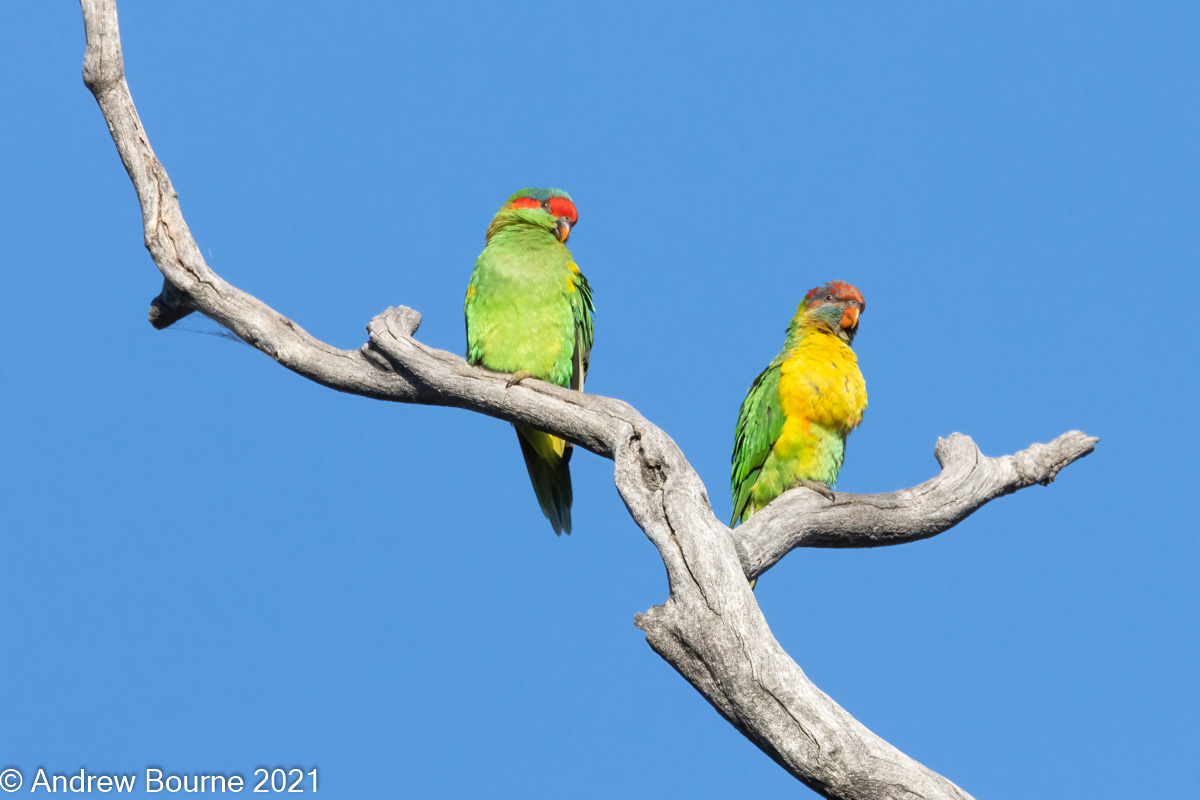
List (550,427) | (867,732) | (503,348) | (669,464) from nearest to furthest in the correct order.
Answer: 1. (867,732)
2. (669,464)
3. (550,427)
4. (503,348)

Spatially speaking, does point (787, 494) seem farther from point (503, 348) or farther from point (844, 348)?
point (503, 348)

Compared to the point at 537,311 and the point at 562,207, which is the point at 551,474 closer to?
the point at 537,311

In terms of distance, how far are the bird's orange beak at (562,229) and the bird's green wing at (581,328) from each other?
31 cm

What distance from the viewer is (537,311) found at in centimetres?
584

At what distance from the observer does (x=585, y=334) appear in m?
6.09

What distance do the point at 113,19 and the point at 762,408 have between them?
→ 4365mm

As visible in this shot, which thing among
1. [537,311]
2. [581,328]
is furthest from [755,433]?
[537,311]

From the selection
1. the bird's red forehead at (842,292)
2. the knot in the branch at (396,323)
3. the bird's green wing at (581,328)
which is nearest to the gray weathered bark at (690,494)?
the knot in the branch at (396,323)

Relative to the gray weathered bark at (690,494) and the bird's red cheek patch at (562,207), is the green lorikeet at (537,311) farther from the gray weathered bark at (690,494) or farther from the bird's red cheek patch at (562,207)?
the gray weathered bark at (690,494)

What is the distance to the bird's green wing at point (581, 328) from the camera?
6.00 m

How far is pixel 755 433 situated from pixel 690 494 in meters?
1.38

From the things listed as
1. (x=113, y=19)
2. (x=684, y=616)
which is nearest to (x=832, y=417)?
(x=684, y=616)

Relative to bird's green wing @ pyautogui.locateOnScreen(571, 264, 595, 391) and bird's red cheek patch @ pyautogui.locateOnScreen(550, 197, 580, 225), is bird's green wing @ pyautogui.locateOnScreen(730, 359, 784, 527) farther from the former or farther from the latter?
bird's red cheek patch @ pyautogui.locateOnScreen(550, 197, 580, 225)

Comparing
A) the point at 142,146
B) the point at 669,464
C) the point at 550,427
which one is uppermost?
the point at 142,146
